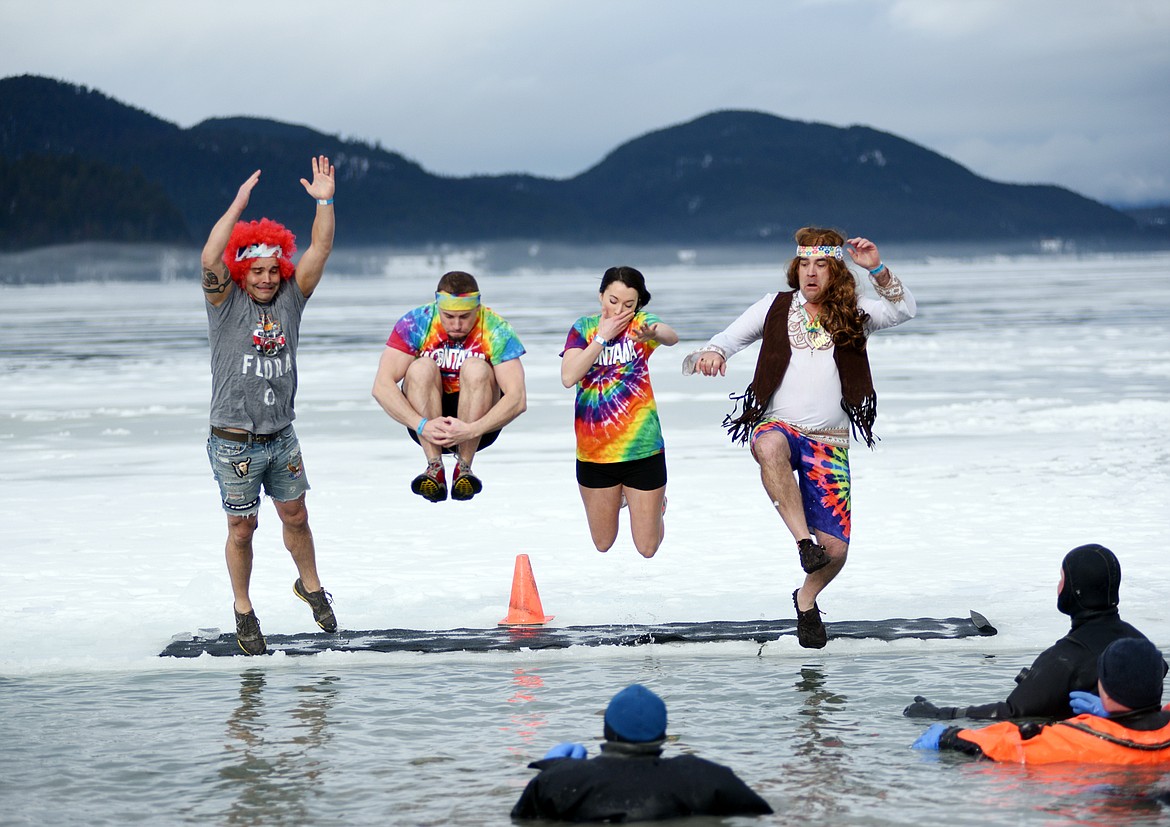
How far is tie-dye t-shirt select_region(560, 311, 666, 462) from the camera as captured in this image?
7.99 metres

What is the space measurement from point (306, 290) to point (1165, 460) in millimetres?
9319

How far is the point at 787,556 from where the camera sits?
10.0 meters

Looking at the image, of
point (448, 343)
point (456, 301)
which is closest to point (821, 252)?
point (456, 301)

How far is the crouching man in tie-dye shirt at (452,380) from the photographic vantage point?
25.2ft

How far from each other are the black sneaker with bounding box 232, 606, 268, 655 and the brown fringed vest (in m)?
2.64

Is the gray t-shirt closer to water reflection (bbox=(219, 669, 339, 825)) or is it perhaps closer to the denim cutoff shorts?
the denim cutoff shorts

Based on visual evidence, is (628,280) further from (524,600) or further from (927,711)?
(927,711)

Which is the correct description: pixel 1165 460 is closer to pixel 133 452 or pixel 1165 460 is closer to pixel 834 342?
pixel 834 342

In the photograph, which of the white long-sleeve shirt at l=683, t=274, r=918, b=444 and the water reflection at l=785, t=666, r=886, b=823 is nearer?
the water reflection at l=785, t=666, r=886, b=823

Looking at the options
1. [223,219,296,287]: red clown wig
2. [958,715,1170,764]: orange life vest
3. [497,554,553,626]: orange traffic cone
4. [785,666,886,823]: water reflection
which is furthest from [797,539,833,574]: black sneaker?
[223,219,296,287]: red clown wig

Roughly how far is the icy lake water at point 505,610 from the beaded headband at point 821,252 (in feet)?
6.52

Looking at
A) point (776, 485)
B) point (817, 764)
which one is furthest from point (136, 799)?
point (776, 485)

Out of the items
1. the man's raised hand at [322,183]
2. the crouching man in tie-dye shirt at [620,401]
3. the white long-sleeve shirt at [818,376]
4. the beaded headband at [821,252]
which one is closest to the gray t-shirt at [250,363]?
the man's raised hand at [322,183]

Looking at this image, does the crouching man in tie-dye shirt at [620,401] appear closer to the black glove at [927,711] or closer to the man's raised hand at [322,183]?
the man's raised hand at [322,183]
